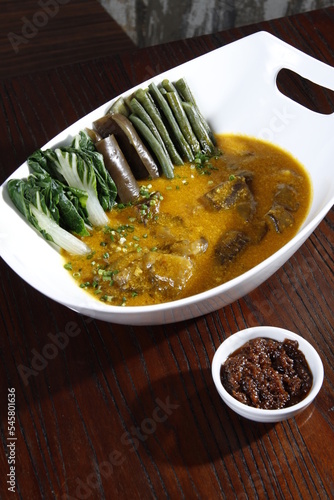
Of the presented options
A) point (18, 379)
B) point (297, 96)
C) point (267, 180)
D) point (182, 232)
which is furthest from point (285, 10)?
point (18, 379)

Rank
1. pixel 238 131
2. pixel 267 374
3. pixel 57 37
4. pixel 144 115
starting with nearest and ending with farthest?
pixel 267 374, pixel 144 115, pixel 238 131, pixel 57 37

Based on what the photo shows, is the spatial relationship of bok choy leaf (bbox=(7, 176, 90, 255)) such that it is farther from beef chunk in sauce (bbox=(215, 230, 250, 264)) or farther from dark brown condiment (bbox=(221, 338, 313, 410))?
dark brown condiment (bbox=(221, 338, 313, 410))

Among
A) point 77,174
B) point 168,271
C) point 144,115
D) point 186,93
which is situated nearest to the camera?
point 168,271

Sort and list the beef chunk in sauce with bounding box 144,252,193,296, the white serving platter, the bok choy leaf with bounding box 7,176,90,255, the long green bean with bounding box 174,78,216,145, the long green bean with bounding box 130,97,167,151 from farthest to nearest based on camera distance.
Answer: the long green bean with bounding box 174,78,216,145, the long green bean with bounding box 130,97,167,151, the bok choy leaf with bounding box 7,176,90,255, the beef chunk in sauce with bounding box 144,252,193,296, the white serving platter

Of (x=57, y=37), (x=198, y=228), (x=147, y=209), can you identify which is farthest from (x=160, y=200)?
(x=57, y=37)

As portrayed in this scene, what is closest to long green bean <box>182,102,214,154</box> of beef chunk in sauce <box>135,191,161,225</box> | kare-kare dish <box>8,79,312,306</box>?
kare-kare dish <box>8,79,312,306</box>

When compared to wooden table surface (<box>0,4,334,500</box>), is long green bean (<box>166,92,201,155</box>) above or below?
above

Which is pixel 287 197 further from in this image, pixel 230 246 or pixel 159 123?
pixel 159 123

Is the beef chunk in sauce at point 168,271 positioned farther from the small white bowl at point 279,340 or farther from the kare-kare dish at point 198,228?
the small white bowl at point 279,340
